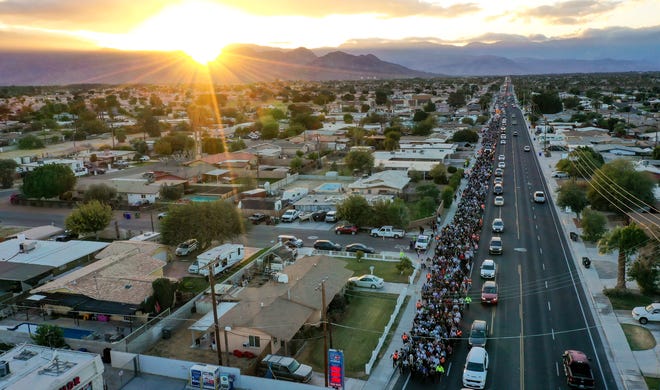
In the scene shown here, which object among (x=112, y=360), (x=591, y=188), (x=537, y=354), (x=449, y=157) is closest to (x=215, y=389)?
(x=112, y=360)

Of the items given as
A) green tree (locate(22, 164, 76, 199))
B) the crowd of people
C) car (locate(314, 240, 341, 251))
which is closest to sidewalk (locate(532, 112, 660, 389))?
the crowd of people

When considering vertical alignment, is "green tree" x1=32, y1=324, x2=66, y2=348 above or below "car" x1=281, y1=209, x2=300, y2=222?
above

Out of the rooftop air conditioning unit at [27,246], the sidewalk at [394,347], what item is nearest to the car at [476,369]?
the sidewalk at [394,347]

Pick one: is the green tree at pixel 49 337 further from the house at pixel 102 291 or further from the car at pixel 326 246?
the car at pixel 326 246

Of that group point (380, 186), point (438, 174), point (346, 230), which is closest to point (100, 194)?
point (346, 230)

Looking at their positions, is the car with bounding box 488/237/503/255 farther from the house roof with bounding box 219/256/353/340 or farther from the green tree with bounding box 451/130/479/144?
the green tree with bounding box 451/130/479/144

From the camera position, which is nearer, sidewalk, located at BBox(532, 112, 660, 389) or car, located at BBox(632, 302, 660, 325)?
sidewalk, located at BBox(532, 112, 660, 389)

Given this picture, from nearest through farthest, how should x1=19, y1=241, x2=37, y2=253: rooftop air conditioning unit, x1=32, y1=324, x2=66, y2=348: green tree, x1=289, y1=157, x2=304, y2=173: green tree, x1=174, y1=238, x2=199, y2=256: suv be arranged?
x1=32, y1=324, x2=66, y2=348: green tree
x1=19, y1=241, x2=37, y2=253: rooftop air conditioning unit
x1=174, y1=238, x2=199, y2=256: suv
x1=289, y1=157, x2=304, y2=173: green tree

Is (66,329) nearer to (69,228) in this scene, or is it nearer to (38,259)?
(38,259)
